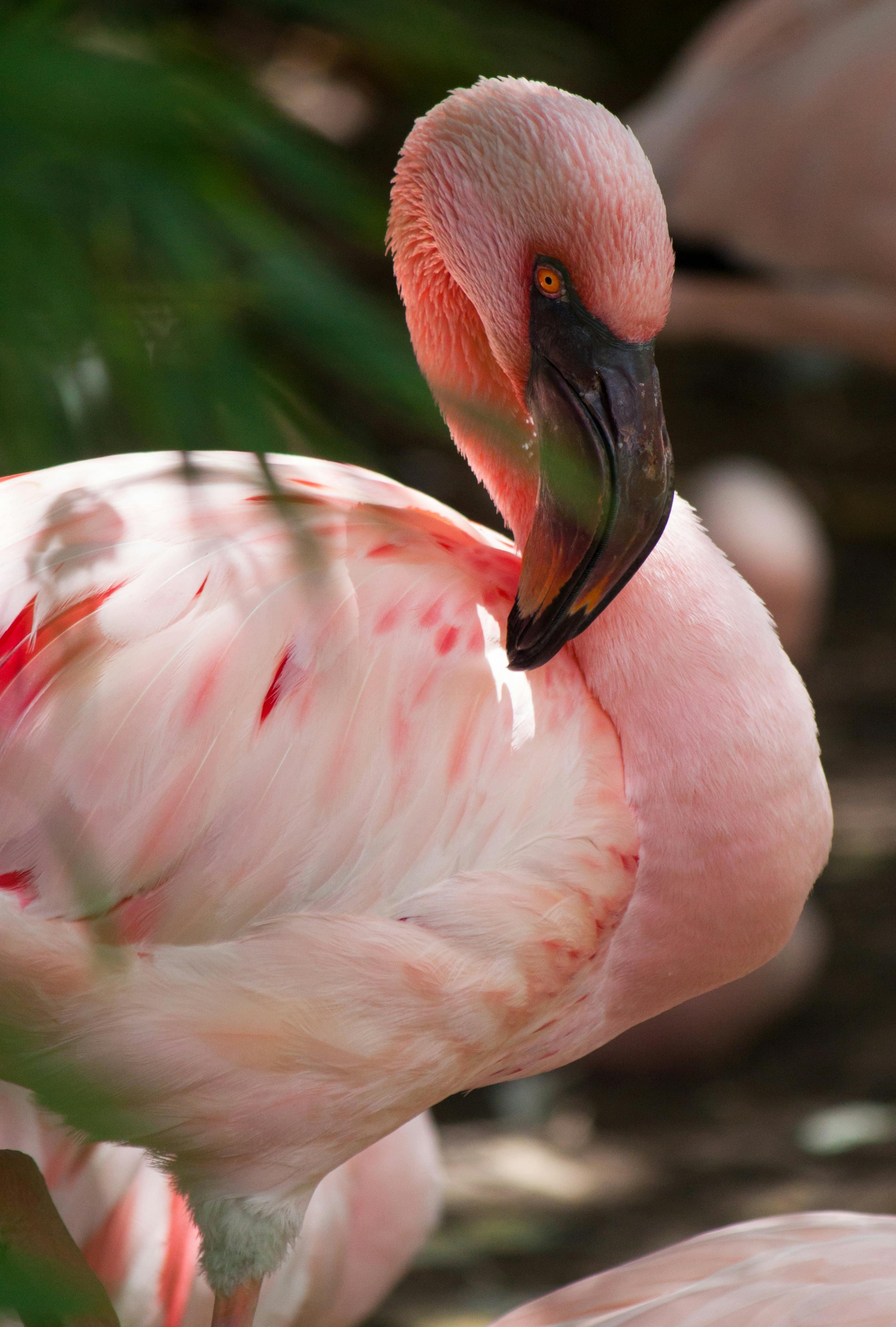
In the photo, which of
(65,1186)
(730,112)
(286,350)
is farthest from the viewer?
(730,112)

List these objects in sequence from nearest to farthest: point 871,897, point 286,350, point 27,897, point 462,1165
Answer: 1. point 286,350
2. point 27,897
3. point 462,1165
4. point 871,897

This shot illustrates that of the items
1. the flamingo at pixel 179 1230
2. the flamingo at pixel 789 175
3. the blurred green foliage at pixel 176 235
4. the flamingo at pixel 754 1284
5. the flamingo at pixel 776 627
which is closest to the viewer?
the blurred green foliage at pixel 176 235

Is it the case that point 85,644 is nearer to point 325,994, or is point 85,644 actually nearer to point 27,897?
point 27,897

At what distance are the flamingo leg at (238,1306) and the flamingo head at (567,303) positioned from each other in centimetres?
63

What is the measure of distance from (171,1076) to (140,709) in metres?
0.31

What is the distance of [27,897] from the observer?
123 centimetres

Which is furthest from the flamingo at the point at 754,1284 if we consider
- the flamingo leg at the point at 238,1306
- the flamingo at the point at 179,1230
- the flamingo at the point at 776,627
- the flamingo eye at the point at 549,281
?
the flamingo eye at the point at 549,281

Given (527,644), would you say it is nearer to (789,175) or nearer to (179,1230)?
(179,1230)

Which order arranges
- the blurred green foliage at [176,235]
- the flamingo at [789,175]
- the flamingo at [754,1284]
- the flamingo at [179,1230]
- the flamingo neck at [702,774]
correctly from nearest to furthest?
the blurred green foliage at [176,235] < the flamingo at [754,1284] < the flamingo neck at [702,774] < the flamingo at [179,1230] < the flamingo at [789,175]

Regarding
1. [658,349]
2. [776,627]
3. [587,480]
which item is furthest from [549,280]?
[658,349]

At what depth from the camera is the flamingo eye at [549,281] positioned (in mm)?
1309

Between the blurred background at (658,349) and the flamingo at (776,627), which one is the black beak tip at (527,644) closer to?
the blurred background at (658,349)

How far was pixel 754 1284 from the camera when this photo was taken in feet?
4.24

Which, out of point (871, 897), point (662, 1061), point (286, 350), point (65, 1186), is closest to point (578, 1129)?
point (662, 1061)
